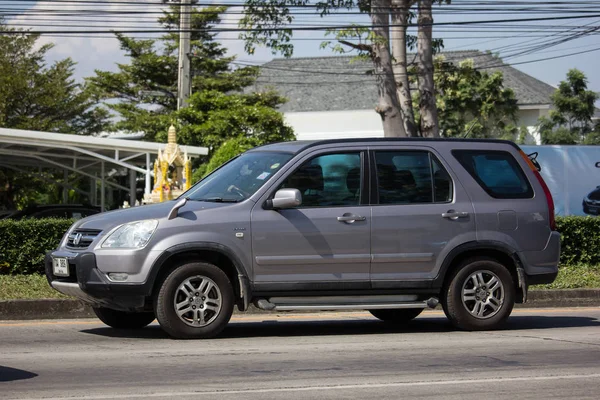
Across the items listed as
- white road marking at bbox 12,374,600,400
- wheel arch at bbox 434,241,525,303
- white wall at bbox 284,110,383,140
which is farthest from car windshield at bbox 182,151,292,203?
white wall at bbox 284,110,383,140

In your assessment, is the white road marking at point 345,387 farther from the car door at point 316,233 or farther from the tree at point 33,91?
the tree at point 33,91

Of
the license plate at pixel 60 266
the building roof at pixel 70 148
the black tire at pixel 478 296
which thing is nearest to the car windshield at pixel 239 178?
the license plate at pixel 60 266

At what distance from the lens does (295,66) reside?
68.7 meters

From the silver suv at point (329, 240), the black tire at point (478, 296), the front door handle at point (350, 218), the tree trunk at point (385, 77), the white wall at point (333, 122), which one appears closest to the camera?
the silver suv at point (329, 240)

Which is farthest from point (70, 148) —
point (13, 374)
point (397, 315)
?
point (13, 374)

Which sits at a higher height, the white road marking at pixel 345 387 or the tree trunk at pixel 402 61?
the tree trunk at pixel 402 61

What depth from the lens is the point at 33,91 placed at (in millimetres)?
48812

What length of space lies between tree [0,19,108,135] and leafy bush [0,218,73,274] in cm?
3262

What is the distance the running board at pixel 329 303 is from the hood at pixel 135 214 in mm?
1025

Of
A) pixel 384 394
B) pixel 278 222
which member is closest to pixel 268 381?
pixel 384 394

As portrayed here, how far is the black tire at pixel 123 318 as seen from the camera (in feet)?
34.8

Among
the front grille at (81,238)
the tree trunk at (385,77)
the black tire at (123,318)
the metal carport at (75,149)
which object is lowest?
the black tire at (123,318)

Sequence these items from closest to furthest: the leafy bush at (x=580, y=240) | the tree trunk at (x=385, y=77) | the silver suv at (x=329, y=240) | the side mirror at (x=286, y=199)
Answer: the silver suv at (x=329, y=240) → the side mirror at (x=286, y=199) → the leafy bush at (x=580, y=240) → the tree trunk at (x=385, y=77)

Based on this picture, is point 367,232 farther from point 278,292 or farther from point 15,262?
point 15,262
